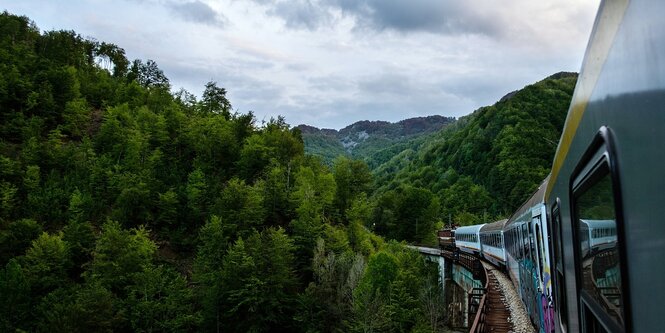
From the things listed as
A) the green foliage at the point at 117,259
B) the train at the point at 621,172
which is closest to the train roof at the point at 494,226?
the train at the point at 621,172

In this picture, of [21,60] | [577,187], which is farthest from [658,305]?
[21,60]

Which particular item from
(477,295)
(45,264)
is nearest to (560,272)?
(477,295)

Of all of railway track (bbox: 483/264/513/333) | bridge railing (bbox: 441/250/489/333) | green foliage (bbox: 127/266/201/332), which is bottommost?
green foliage (bbox: 127/266/201/332)

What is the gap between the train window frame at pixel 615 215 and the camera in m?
1.90

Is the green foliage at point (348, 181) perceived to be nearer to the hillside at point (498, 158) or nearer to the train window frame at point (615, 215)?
the hillside at point (498, 158)

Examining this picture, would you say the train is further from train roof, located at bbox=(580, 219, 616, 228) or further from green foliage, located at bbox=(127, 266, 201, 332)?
green foliage, located at bbox=(127, 266, 201, 332)

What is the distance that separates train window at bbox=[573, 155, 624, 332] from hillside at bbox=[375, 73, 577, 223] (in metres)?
85.8

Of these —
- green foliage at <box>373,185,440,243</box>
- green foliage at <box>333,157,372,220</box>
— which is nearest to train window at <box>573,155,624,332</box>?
green foliage at <box>333,157,372,220</box>

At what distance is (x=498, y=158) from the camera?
408 feet

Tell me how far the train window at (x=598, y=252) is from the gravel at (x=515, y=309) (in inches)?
509

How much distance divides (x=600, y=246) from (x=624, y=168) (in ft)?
2.64

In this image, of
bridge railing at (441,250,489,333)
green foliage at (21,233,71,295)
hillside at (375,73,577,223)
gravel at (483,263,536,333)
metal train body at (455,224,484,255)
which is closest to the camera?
bridge railing at (441,250,489,333)

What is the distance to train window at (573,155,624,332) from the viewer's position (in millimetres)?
2131

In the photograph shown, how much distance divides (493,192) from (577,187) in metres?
119
